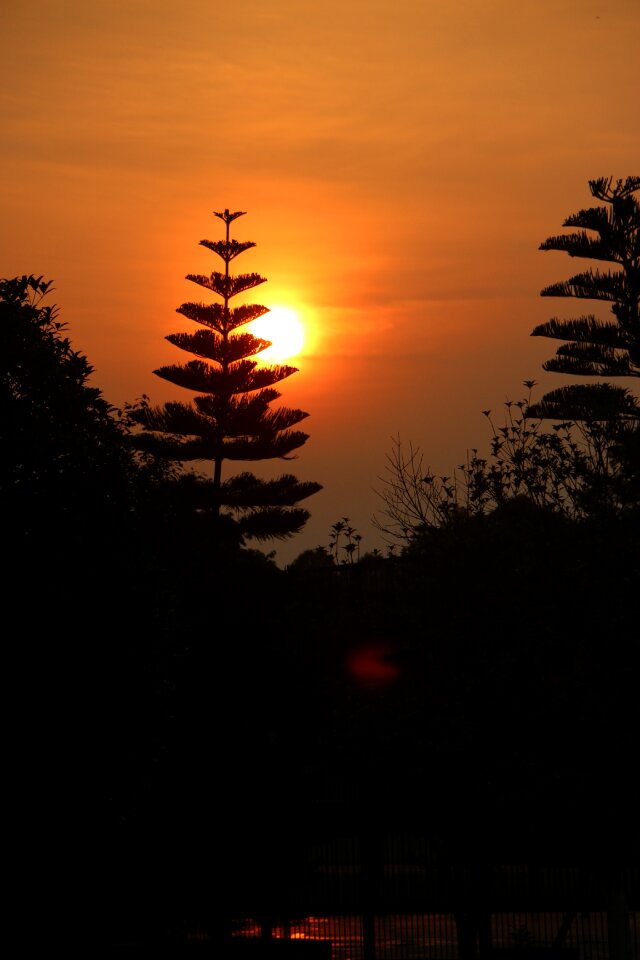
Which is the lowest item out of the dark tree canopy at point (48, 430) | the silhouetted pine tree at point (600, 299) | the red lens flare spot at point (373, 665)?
the red lens flare spot at point (373, 665)

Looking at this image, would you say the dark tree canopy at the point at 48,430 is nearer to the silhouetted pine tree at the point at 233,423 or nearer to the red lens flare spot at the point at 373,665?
the red lens flare spot at the point at 373,665

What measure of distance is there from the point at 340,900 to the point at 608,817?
5.06 meters

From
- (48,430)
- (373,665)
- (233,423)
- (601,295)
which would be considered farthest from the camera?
(233,423)

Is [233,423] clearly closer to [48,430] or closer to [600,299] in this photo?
[600,299]

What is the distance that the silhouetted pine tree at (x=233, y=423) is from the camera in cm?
3133

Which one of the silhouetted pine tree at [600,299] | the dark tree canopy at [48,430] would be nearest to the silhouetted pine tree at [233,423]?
the silhouetted pine tree at [600,299]

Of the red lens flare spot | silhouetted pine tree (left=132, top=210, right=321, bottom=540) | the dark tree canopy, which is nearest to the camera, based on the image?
the dark tree canopy

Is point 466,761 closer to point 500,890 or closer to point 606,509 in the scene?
point 606,509

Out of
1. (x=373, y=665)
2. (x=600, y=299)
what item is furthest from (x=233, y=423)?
(x=373, y=665)

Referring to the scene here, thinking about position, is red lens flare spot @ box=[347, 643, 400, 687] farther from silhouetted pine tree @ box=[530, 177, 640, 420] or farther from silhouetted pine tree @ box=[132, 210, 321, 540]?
silhouetted pine tree @ box=[132, 210, 321, 540]

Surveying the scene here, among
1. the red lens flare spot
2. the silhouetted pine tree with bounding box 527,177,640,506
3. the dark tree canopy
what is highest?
the silhouetted pine tree with bounding box 527,177,640,506

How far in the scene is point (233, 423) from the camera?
31516 millimetres

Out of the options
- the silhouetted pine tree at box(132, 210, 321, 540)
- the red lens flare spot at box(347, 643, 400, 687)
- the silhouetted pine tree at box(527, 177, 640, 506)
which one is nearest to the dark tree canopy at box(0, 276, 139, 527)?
the red lens flare spot at box(347, 643, 400, 687)

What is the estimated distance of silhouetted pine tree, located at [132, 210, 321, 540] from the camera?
31328 millimetres
